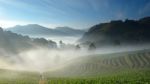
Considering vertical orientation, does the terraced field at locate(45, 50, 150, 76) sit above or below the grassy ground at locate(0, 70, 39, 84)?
above

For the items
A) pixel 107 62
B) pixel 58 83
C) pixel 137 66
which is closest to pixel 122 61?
pixel 107 62

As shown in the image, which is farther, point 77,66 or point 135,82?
point 77,66

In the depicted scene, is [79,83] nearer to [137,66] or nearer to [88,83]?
[88,83]

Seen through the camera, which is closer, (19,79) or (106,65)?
(19,79)

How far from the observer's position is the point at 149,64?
130m

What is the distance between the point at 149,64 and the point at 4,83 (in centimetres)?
7181

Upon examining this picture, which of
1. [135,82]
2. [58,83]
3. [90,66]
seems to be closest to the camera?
[135,82]

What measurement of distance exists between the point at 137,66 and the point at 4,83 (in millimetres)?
67528

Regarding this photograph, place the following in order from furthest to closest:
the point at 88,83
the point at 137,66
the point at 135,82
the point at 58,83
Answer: the point at 137,66 < the point at 58,83 < the point at 88,83 < the point at 135,82

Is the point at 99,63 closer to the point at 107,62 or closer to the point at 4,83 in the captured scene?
the point at 107,62

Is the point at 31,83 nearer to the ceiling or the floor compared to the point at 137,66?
nearer to the floor

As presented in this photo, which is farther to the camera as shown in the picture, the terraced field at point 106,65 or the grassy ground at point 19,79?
the terraced field at point 106,65

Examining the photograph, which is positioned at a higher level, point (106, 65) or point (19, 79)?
point (106, 65)

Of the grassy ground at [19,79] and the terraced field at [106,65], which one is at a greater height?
the terraced field at [106,65]
